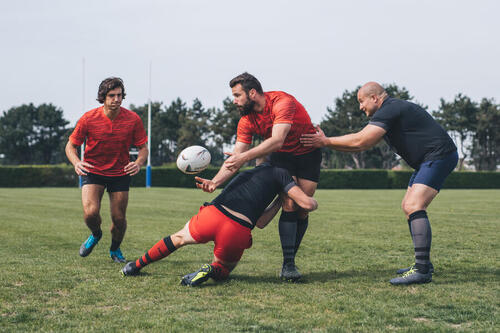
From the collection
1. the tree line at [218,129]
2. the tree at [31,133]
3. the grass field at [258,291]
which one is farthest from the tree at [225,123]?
the grass field at [258,291]

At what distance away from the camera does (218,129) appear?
79.5 metres

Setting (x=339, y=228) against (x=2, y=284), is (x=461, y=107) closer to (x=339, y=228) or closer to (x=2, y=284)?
(x=339, y=228)

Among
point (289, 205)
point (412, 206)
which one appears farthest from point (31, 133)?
point (412, 206)

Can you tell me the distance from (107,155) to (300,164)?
2764mm

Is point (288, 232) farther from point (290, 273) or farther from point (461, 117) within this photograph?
point (461, 117)

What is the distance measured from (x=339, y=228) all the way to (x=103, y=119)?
262 inches

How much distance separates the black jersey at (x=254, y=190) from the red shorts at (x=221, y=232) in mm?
144

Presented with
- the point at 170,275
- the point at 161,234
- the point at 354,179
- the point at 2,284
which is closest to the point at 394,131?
the point at 170,275

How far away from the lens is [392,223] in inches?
493

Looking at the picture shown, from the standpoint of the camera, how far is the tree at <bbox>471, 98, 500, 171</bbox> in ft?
251

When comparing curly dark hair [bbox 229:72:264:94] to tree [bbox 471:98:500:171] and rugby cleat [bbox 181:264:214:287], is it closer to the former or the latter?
rugby cleat [bbox 181:264:214:287]

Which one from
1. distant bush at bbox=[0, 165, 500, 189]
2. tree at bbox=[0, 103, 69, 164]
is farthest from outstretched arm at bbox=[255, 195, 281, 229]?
tree at bbox=[0, 103, 69, 164]

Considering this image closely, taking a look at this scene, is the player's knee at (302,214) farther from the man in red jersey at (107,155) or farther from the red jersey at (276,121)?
the man in red jersey at (107,155)

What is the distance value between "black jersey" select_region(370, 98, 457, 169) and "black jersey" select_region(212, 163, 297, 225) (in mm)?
1237
